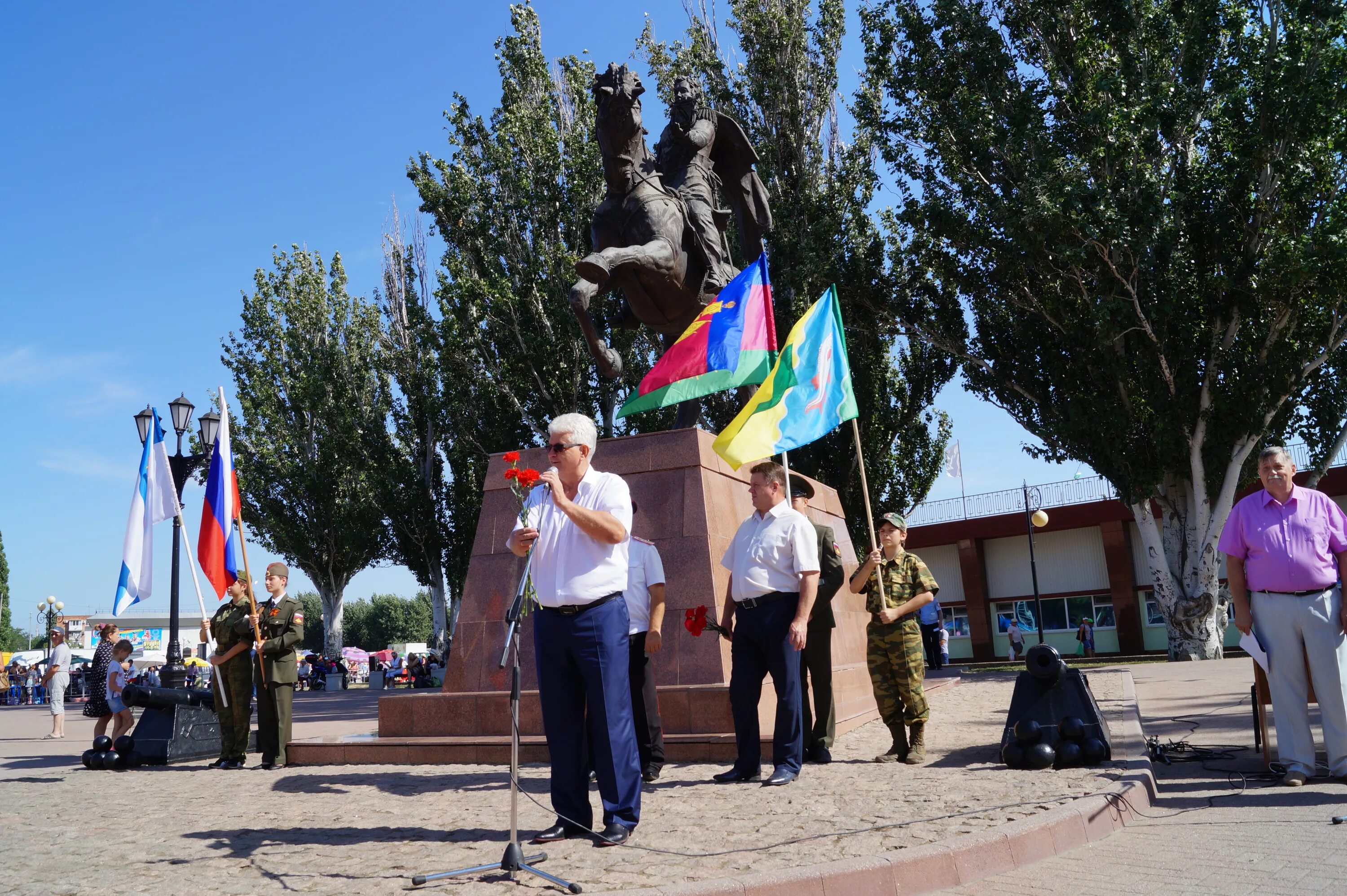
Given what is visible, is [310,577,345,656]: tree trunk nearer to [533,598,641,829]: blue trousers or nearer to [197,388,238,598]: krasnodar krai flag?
[197,388,238,598]: krasnodar krai flag

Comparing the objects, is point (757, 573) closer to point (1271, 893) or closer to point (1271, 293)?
point (1271, 893)

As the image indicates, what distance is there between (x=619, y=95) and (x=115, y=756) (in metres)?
7.34

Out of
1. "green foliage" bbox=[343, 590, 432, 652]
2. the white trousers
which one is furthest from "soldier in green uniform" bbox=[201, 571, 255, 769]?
"green foliage" bbox=[343, 590, 432, 652]

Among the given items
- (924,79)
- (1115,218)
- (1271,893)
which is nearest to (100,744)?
(1271,893)

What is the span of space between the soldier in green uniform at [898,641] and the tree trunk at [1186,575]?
14867 millimetres

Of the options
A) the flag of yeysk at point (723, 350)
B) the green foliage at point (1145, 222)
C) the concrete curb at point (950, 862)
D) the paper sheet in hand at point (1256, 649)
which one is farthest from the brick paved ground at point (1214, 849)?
the green foliage at point (1145, 222)

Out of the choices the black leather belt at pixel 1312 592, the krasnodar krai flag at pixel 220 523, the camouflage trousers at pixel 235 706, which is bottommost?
the camouflage trousers at pixel 235 706

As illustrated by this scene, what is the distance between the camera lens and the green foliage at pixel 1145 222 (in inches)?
639

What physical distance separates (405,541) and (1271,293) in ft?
69.1

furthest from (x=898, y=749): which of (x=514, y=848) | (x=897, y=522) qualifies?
(x=514, y=848)

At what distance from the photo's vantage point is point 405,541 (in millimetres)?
26750

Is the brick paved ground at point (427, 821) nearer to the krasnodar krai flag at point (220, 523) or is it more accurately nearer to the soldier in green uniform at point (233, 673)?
the soldier in green uniform at point (233, 673)

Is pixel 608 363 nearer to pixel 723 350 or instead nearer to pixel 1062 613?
pixel 723 350

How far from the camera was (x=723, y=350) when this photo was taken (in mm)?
6387
